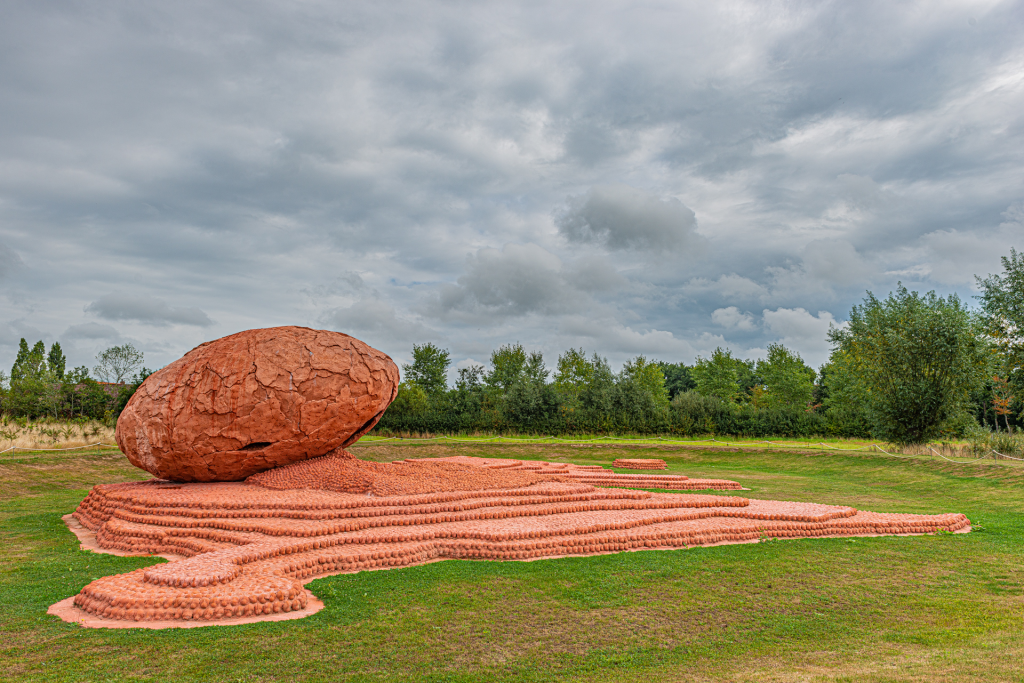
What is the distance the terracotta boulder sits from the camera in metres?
13.7

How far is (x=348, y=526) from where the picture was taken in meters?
10.4

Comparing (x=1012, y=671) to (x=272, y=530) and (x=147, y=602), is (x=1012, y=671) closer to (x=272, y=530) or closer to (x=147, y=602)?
(x=147, y=602)

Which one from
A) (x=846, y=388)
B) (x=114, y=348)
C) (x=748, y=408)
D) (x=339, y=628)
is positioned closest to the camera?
(x=339, y=628)

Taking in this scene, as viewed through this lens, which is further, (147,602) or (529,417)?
(529,417)

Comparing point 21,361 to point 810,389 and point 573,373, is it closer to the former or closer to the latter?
point 573,373

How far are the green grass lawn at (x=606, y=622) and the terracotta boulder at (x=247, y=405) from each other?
2885 mm

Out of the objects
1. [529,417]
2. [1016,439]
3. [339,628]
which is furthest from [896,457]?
[339,628]

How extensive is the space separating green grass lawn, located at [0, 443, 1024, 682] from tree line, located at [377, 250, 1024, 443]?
19567 millimetres

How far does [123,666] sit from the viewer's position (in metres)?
5.49

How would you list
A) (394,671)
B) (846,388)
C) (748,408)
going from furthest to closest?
(846,388)
(748,408)
(394,671)

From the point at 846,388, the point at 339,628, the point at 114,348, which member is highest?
the point at 114,348

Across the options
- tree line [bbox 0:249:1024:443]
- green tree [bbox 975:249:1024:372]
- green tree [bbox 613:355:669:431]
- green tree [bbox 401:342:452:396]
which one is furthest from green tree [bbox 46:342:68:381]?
green tree [bbox 975:249:1024:372]

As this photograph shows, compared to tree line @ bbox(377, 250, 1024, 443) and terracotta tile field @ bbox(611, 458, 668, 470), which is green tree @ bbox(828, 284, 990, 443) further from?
terracotta tile field @ bbox(611, 458, 668, 470)

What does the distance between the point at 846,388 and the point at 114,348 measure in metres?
56.3
